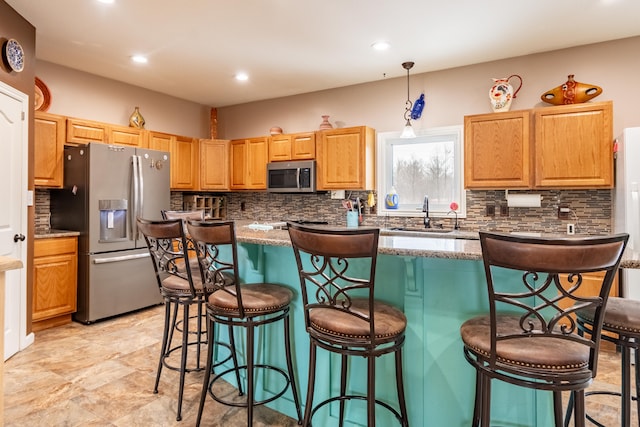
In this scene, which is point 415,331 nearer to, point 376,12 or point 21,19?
point 376,12

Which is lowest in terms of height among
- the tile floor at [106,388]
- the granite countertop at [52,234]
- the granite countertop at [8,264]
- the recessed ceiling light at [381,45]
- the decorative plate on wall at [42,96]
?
the tile floor at [106,388]

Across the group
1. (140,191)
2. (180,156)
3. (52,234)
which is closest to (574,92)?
(140,191)

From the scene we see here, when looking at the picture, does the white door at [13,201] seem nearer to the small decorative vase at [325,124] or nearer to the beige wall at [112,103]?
the beige wall at [112,103]

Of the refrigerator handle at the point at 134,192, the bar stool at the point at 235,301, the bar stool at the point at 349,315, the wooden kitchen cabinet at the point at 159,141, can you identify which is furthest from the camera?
the wooden kitchen cabinet at the point at 159,141

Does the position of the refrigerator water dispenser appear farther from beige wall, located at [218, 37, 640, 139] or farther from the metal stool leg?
the metal stool leg

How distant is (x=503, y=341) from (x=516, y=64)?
3.40 metres

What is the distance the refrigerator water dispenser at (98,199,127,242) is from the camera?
3.70 metres

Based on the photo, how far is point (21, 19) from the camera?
2898 millimetres

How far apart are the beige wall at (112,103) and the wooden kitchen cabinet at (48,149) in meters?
0.36

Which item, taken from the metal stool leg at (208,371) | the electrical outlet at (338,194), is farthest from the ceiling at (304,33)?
the metal stool leg at (208,371)

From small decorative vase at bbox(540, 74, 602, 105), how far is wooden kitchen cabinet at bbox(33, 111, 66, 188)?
4780 mm

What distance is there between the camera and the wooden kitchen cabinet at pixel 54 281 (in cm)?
338

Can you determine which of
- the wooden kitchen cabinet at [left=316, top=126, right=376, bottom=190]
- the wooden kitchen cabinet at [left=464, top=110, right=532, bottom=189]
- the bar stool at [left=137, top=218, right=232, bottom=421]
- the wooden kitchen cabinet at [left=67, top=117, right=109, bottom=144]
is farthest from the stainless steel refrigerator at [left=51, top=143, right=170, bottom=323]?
the wooden kitchen cabinet at [left=464, top=110, right=532, bottom=189]

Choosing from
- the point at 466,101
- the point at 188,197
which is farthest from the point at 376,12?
the point at 188,197
